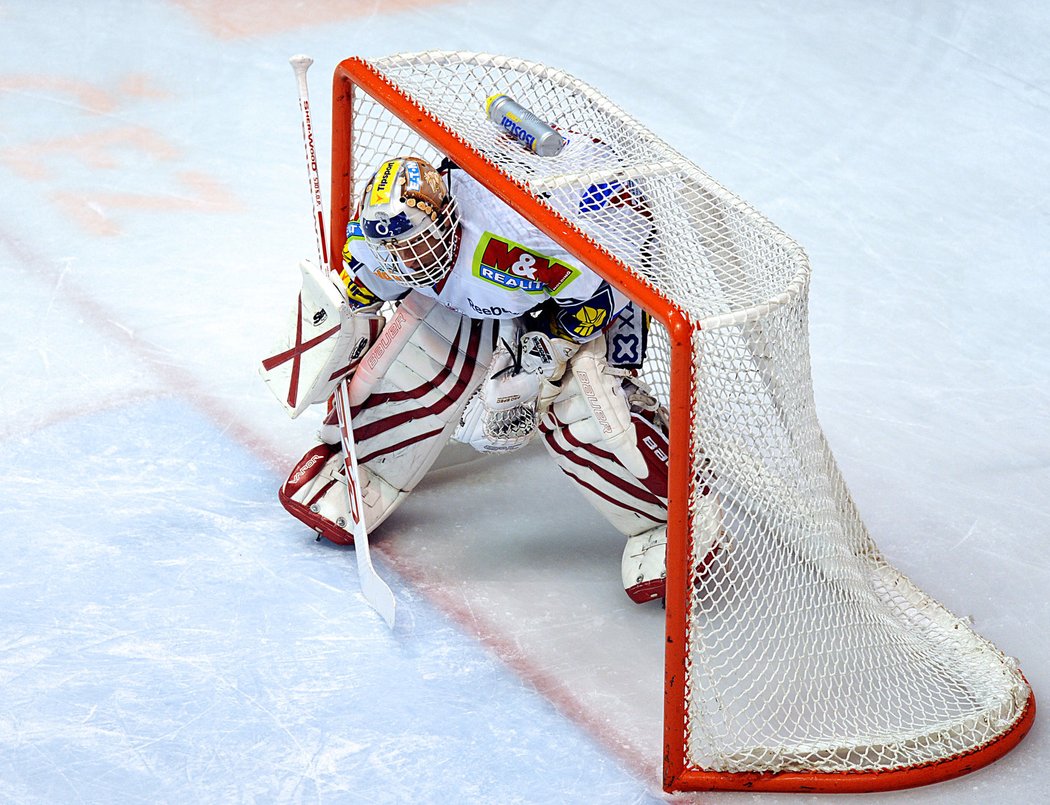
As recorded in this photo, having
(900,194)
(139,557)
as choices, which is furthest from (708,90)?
(139,557)

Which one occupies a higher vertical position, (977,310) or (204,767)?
(977,310)

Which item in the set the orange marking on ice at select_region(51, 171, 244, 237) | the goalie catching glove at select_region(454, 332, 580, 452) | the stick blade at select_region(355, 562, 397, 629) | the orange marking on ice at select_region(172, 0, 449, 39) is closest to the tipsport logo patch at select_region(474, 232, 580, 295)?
the goalie catching glove at select_region(454, 332, 580, 452)

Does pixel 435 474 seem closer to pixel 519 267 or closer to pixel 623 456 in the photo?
pixel 623 456

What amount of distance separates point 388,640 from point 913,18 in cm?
404

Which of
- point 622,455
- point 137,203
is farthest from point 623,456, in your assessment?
point 137,203

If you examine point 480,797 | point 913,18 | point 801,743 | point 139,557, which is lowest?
point 139,557

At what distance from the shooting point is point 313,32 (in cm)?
602

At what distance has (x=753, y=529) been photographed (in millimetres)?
2920

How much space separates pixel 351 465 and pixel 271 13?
11.5 ft

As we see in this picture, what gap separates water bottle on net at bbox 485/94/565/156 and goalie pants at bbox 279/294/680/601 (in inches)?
15.8

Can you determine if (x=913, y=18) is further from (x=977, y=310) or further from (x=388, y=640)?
(x=388, y=640)

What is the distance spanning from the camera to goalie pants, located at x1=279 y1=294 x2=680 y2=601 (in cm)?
305

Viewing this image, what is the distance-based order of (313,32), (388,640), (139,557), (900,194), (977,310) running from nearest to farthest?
(388,640) → (139,557) → (977,310) → (900,194) → (313,32)

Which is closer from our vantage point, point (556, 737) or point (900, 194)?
point (556, 737)
